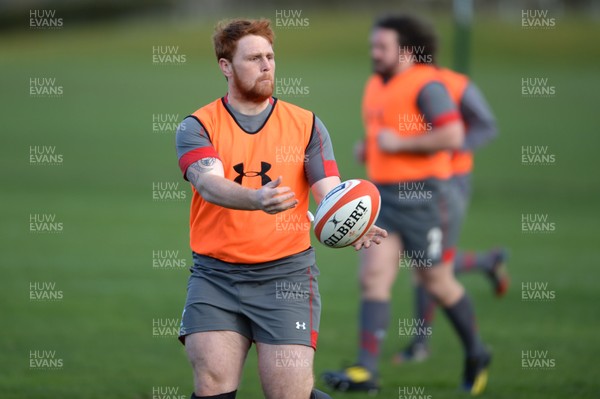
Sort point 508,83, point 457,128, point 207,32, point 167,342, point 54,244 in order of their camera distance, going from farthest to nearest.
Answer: point 207,32
point 508,83
point 54,244
point 167,342
point 457,128

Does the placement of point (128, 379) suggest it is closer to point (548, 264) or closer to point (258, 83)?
point (258, 83)

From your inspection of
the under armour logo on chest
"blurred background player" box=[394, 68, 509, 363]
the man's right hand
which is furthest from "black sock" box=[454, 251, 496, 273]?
the man's right hand

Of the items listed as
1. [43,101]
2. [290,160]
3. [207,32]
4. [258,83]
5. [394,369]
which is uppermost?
[207,32]

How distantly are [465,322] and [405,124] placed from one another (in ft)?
5.30

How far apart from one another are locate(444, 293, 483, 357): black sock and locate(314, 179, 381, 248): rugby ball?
2774 mm

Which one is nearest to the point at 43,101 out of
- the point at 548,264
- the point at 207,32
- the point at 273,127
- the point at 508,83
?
the point at 508,83

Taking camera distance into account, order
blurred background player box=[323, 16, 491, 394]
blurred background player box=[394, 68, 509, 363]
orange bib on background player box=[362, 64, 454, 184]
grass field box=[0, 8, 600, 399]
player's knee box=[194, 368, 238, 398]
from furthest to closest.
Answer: blurred background player box=[394, 68, 509, 363] < grass field box=[0, 8, 600, 399] < orange bib on background player box=[362, 64, 454, 184] < blurred background player box=[323, 16, 491, 394] < player's knee box=[194, 368, 238, 398]

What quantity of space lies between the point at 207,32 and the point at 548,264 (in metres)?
47.2

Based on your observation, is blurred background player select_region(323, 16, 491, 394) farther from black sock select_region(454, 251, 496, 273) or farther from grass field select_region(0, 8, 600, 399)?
black sock select_region(454, 251, 496, 273)

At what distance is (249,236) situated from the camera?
5418 mm

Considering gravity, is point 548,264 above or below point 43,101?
below

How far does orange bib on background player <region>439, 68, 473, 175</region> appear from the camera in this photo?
356 inches

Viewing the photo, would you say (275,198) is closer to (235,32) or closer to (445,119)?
(235,32)

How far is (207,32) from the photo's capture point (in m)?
58.1
